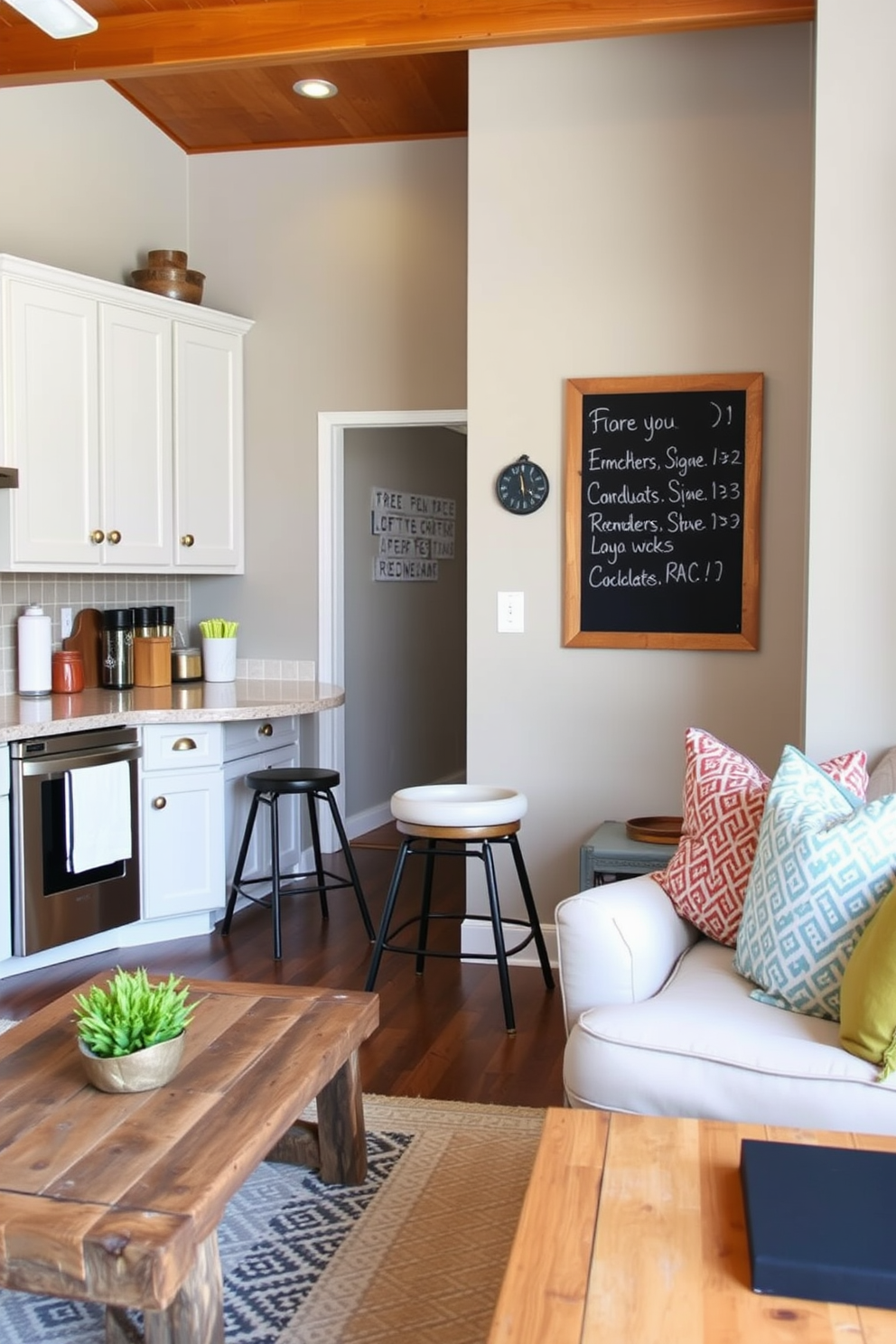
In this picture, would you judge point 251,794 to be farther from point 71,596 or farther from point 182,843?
point 71,596

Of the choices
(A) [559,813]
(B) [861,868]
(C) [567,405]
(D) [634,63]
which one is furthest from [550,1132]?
(D) [634,63]

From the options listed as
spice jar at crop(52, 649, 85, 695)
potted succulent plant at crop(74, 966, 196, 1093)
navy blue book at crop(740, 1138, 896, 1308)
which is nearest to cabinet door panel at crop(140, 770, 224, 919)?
spice jar at crop(52, 649, 85, 695)

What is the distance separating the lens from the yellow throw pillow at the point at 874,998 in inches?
82.9

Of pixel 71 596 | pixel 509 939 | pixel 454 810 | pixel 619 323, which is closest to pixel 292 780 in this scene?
pixel 509 939

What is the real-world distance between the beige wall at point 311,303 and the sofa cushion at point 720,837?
2772 millimetres

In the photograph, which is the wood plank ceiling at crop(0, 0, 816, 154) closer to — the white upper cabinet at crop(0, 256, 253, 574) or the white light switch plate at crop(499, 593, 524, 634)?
the white upper cabinet at crop(0, 256, 253, 574)

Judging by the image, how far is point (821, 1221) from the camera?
1518 mm

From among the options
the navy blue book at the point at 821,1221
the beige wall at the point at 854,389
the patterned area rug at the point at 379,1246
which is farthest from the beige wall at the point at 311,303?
the navy blue book at the point at 821,1221

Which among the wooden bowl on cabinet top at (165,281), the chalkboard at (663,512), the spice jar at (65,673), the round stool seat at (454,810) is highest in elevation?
the wooden bowl on cabinet top at (165,281)

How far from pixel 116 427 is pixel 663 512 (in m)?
2.08

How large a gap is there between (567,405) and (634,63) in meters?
1.06

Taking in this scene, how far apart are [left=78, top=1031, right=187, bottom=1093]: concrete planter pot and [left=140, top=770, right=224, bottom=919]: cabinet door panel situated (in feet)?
7.74

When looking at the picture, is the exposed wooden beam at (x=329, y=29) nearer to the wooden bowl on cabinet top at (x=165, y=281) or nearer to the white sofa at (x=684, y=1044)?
the wooden bowl on cabinet top at (x=165, y=281)

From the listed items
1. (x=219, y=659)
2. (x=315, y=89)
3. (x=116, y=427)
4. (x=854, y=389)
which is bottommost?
(x=219, y=659)
